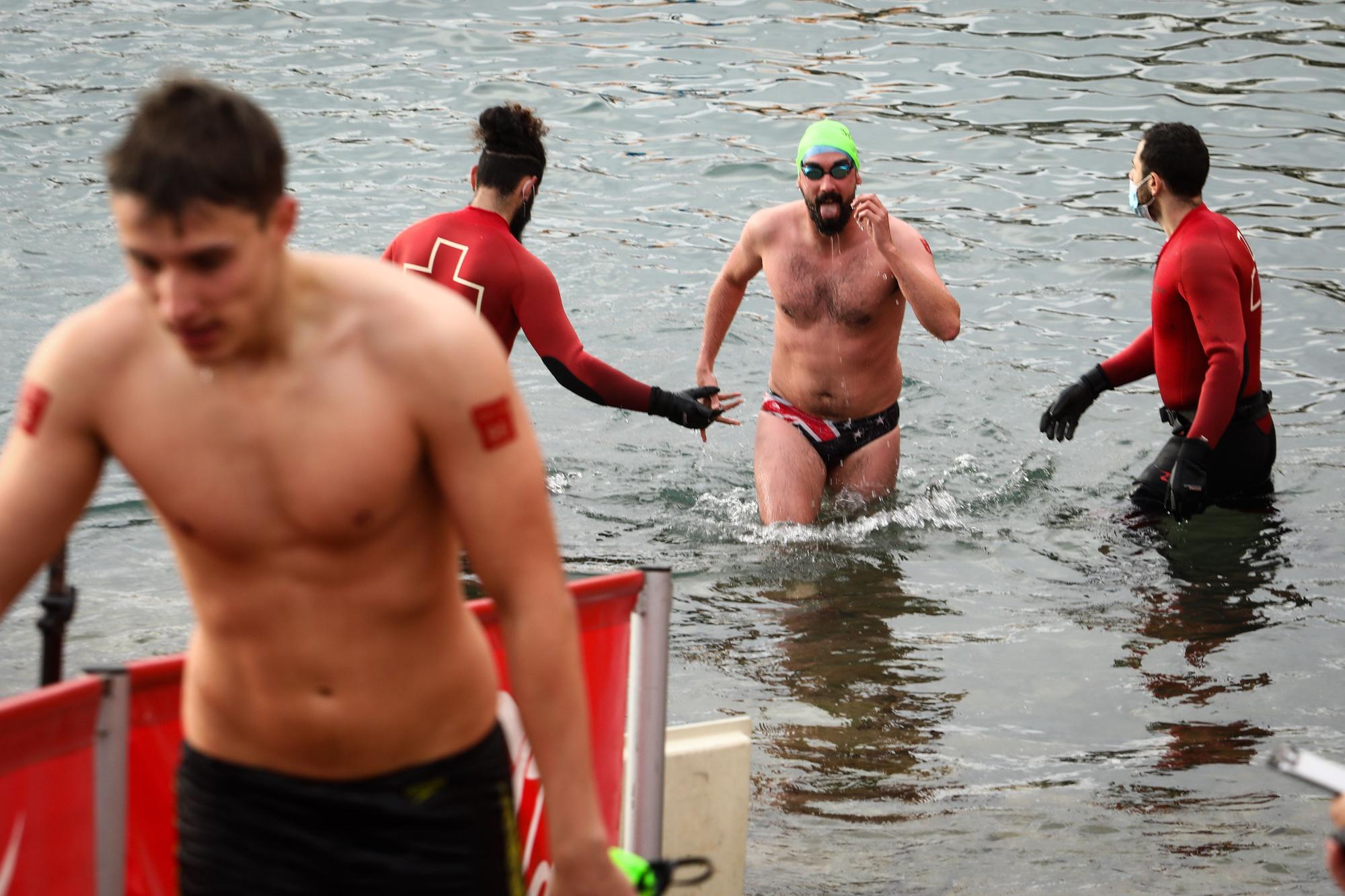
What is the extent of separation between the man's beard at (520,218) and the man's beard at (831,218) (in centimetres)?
162

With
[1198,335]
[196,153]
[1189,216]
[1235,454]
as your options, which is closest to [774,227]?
[1189,216]

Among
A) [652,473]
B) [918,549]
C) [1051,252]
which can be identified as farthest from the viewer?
[1051,252]

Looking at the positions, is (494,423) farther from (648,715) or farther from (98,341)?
(648,715)

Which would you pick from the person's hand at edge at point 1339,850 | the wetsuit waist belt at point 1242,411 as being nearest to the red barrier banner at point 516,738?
the person's hand at edge at point 1339,850

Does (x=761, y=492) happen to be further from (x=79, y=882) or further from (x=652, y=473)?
(x=79, y=882)

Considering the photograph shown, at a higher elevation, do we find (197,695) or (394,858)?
(197,695)

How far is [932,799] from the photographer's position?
4898 mm

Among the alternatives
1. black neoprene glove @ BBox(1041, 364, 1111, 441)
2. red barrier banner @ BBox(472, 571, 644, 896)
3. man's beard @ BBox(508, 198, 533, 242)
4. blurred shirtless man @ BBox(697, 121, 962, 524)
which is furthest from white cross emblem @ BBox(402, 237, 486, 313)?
black neoprene glove @ BBox(1041, 364, 1111, 441)

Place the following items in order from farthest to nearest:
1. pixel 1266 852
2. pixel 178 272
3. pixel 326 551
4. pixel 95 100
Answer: pixel 95 100 < pixel 1266 852 < pixel 326 551 < pixel 178 272

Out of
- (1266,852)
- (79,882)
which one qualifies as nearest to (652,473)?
(1266,852)

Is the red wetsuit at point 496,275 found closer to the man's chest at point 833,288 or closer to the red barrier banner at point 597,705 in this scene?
the man's chest at point 833,288

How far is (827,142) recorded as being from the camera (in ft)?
23.5

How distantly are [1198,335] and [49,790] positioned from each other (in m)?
5.60

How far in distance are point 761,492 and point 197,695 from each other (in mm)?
5396
